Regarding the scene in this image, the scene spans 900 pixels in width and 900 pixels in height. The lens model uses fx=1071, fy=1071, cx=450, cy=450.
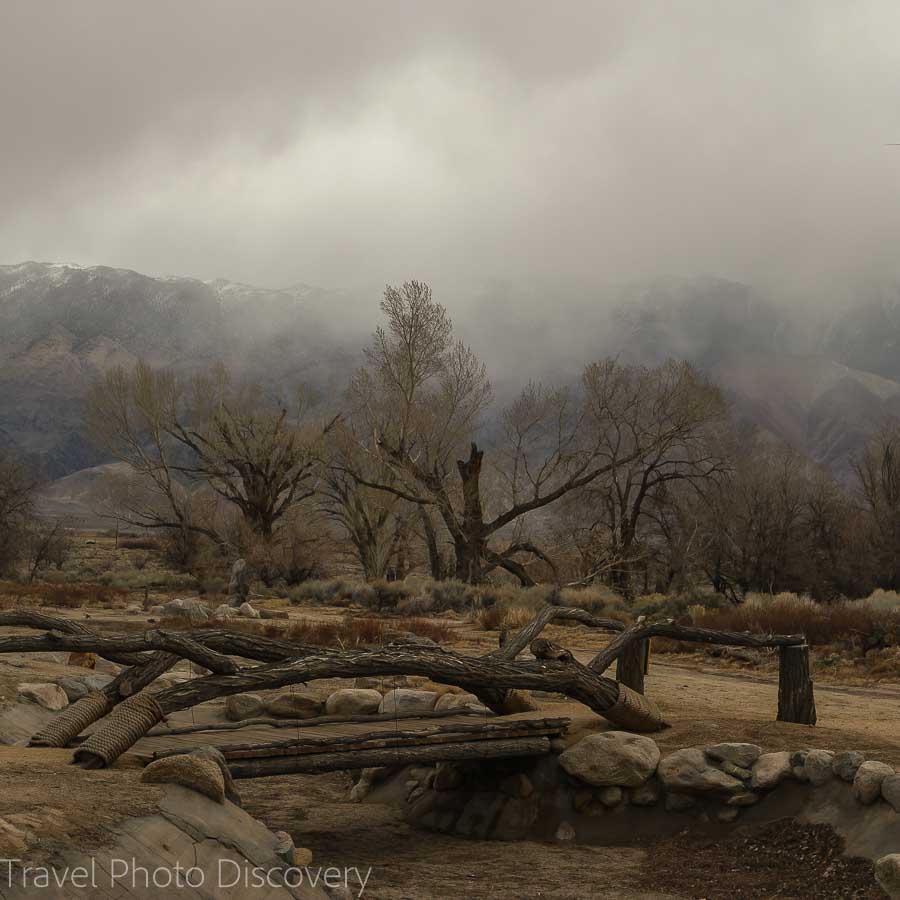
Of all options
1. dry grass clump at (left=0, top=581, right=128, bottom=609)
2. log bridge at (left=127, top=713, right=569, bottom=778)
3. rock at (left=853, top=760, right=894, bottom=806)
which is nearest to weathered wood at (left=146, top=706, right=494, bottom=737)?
log bridge at (left=127, top=713, right=569, bottom=778)

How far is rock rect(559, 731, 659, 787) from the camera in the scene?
841 cm

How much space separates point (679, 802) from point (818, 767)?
1126 millimetres

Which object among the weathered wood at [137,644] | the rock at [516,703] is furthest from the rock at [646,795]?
the weathered wood at [137,644]

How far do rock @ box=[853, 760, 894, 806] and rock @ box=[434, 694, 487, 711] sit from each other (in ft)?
13.4

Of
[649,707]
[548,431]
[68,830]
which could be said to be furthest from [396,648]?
[548,431]

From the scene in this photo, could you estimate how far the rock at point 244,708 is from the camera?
35.4 feet

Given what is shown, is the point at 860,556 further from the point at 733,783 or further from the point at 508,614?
the point at 733,783

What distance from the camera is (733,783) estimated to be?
26.2 ft

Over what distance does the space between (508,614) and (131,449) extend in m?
23.8

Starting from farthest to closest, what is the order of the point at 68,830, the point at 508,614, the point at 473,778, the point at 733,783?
the point at 508,614
the point at 473,778
the point at 733,783
the point at 68,830

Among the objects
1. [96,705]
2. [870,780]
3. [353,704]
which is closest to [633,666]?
[353,704]

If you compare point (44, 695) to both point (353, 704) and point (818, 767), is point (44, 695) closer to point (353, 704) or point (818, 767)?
point (353, 704)

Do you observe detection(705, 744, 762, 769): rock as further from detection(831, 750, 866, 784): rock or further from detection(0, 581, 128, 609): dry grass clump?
detection(0, 581, 128, 609): dry grass clump

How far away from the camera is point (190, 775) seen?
6316mm
